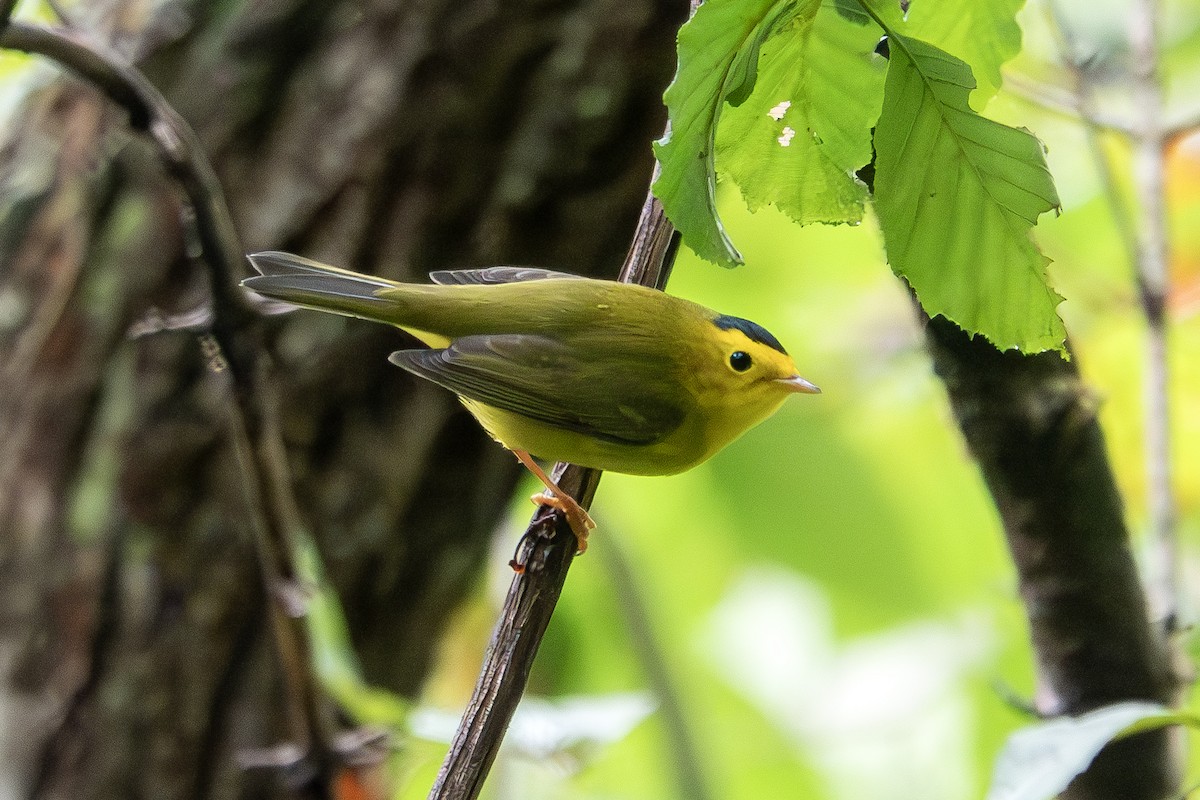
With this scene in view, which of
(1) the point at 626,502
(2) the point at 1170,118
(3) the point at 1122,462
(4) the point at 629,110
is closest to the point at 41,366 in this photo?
(4) the point at 629,110

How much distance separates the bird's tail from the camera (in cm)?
193

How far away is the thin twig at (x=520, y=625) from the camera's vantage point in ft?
4.34

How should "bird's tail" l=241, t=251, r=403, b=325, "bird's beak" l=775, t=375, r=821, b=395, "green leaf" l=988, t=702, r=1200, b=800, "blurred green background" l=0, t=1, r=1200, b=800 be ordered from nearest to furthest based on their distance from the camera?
"green leaf" l=988, t=702, r=1200, b=800, "bird's tail" l=241, t=251, r=403, b=325, "bird's beak" l=775, t=375, r=821, b=395, "blurred green background" l=0, t=1, r=1200, b=800

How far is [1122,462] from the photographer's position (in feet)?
10.0

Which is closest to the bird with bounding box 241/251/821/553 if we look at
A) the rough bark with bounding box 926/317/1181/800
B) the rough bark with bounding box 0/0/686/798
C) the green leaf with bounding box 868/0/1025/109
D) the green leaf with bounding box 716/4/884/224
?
the rough bark with bounding box 926/317/1181/800

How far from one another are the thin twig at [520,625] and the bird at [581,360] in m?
0.28

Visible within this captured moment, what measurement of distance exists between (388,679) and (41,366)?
1164mm

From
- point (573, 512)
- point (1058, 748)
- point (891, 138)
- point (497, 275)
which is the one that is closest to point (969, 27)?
point (891, 138)

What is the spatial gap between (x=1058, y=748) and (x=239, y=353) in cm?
125

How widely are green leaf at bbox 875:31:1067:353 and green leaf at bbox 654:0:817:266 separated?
111mm

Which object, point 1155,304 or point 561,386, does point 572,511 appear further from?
point 1155,304

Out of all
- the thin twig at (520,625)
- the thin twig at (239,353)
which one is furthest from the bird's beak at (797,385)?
the thin twig at (239,353)

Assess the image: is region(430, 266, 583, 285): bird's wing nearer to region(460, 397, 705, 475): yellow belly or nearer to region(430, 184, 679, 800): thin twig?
region(460, 397, 705, 475): yellow belly

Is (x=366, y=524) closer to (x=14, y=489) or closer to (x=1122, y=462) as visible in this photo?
(x=14, y=489)
